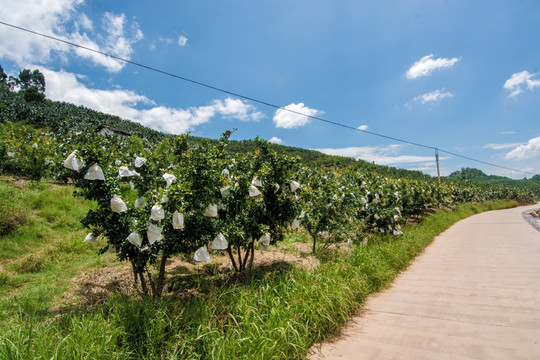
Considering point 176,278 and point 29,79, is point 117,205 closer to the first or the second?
point 176,278

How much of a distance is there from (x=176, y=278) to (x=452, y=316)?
459cm

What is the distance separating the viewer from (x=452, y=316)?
3766 mm

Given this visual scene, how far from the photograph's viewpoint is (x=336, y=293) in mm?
3916

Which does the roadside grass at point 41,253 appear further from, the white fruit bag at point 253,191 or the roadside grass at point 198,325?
the white fruit bag at point 253,191

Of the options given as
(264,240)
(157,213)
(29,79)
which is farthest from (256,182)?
(29,79)

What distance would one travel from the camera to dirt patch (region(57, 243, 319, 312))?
4.43m

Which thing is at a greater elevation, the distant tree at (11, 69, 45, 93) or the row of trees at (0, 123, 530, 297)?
the distant tree at (11, 69, 45, 93)

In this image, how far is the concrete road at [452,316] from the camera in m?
2.95

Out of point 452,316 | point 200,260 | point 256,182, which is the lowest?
point 452,316

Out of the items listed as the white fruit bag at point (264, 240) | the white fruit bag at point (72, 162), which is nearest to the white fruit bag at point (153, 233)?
the white fruit bag at point (72, 162)

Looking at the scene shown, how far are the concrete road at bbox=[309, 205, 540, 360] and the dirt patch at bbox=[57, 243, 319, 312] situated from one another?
5.19 ft

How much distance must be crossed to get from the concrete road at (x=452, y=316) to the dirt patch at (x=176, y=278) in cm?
158

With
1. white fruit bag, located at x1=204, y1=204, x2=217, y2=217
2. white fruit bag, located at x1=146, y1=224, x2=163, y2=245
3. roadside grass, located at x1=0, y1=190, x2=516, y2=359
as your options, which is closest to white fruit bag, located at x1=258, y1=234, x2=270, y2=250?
roadside grass, located at x1=0, y1=190, x2=516, y2=359

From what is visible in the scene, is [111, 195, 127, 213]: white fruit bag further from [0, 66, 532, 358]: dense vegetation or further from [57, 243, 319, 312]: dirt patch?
[57, 243, 319, 312]: dirt patch
